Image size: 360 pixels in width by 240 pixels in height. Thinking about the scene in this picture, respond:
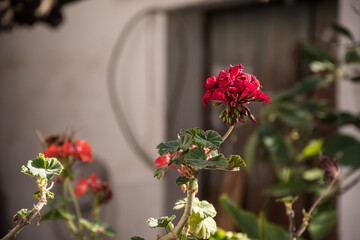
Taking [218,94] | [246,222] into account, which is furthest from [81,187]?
[246,222]

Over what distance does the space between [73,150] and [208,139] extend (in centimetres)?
31

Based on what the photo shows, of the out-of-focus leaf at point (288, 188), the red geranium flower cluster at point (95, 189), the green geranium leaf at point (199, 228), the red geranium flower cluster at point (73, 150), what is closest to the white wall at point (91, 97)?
the out-of-focus leaf at point (288, 188)

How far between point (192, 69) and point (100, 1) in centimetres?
89

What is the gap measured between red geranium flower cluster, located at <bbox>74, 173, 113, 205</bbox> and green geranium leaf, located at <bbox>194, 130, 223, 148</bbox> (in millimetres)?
389

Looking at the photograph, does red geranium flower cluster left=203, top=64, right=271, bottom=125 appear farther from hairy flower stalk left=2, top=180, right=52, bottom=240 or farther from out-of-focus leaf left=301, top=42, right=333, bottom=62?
out-of-focus leaf left=301, top=42, right=333, bottom=62

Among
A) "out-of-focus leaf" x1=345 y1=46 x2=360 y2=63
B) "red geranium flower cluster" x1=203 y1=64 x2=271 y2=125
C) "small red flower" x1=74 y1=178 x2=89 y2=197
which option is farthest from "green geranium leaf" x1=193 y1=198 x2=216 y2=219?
"out-of-focus leaf" x1=345 y1=46 x2=360 y2=63

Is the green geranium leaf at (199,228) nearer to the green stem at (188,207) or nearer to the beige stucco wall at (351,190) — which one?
the green stem at (188,207)

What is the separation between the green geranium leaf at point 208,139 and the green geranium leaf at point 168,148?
0.03 metres

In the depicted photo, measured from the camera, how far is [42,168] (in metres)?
0.50

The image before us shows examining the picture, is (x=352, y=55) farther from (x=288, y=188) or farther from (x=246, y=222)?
(x=246, y=222)

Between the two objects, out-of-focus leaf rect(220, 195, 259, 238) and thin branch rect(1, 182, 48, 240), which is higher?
thin branch rect(1, 182, 48, 240)

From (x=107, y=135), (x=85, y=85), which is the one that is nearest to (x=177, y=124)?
(x=107, y=135)

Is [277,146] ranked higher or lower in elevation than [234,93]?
lower

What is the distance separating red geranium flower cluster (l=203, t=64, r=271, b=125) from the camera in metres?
0.51
